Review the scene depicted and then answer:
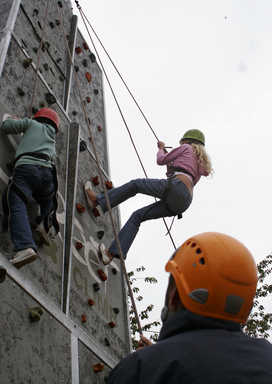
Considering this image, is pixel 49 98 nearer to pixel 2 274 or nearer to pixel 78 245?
pixel 78 245

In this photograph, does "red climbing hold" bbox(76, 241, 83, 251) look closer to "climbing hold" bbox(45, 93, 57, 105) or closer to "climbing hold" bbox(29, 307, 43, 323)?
"climbing hold" bbox(45, 93, 57, 105)

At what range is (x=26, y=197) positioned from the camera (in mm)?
3674

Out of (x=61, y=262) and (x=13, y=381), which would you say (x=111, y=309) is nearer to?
(x=61, y=262)

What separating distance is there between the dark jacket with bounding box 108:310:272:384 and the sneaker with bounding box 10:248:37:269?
1662mm

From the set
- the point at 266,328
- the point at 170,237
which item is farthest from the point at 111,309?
the point at 266,328

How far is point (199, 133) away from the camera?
5637mm

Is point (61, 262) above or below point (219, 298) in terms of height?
below

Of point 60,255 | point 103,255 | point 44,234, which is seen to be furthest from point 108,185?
point 44,234

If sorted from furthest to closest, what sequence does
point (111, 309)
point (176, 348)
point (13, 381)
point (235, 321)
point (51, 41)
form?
point (51, 41) < point (111, 309) < point (13, 381) < point (235, 321) < point (176, 348)

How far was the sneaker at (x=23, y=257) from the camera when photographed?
322cm

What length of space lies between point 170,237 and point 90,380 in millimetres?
2637

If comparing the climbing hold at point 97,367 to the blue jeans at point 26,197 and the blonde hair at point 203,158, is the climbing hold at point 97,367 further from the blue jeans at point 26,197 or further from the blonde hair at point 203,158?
the blonde hair at point 203,158

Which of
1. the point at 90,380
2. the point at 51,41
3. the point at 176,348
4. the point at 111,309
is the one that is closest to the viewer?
the point at 176,348

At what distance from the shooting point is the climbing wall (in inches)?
112
